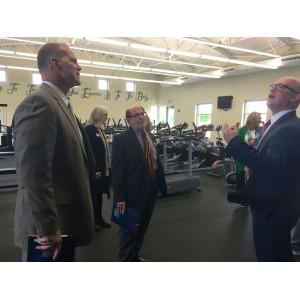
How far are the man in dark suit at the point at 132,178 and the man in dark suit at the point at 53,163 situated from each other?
0.64m

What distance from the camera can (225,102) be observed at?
937 centimetres

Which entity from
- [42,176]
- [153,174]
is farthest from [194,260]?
[42,176]

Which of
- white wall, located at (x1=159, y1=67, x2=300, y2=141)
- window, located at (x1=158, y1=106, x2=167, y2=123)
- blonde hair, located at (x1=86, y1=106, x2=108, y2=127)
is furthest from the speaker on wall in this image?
blonde hair, located at (x1=86, y1=106, x2=108, y2=127)

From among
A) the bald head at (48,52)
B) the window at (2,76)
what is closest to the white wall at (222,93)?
the bald head at (48,52)

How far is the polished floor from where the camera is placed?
2590 mm

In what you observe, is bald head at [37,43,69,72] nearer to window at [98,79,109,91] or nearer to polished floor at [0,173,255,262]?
polished floor at [0,173,255,262]

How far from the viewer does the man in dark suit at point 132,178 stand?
7.00ft

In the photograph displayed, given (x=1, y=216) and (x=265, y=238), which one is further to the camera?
(x=1, y=216)

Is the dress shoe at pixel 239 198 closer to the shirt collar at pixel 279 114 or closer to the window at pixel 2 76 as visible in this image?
the shirt collar at pixel 279 114

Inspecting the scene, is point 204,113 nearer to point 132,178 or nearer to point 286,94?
point 132,178

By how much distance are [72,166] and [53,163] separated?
95 millimetres

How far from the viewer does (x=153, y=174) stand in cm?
228
